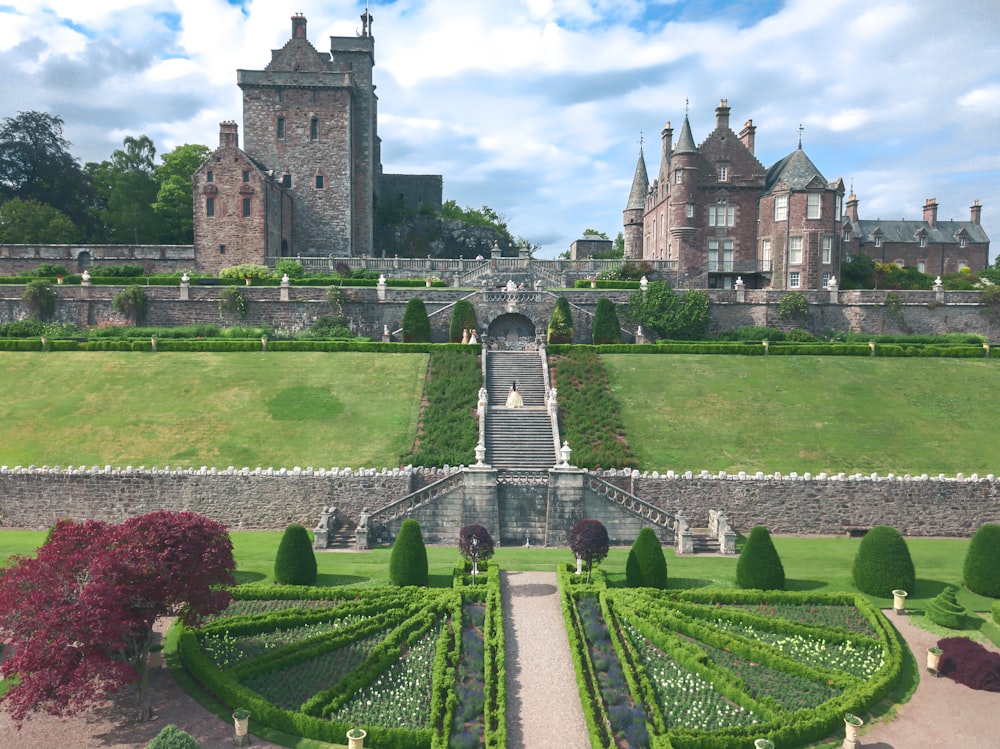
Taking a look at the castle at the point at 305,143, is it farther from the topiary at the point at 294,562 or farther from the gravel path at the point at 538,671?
the gravel path at the point at 538,671

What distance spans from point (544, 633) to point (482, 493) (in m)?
9.10

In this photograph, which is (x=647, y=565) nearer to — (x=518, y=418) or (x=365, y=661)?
(x=365, y=661)

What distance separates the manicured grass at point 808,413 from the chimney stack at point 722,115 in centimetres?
2451

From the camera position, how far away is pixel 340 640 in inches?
725

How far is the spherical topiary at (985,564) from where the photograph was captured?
22.0 m

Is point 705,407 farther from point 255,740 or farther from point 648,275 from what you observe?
point 255,740

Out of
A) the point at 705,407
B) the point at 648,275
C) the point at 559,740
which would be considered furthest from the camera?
the point at 648,275

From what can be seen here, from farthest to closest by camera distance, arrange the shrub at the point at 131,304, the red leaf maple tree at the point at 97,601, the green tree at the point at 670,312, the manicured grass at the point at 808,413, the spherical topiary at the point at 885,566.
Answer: the shrub at the point at 131,304, the green tree at the point at 670,312, the manicured grass at the point at 808,413, the spherical topiary at the point at 885,566, the red leaf maple tree at the point at 97,601

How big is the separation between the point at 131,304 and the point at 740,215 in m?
45.6

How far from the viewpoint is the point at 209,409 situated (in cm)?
3494

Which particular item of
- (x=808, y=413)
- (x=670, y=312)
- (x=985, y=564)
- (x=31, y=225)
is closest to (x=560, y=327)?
(x=670, y=312)

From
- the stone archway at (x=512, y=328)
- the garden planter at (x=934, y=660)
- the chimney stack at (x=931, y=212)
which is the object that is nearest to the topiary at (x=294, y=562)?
the garden planter at (x=934, y=660)

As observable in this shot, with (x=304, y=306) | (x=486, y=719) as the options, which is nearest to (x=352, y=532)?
(x=486, y=719)

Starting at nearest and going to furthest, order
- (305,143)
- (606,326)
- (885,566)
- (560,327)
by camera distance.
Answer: (885,566) < (606,326) < (560,327) < (305,143)
